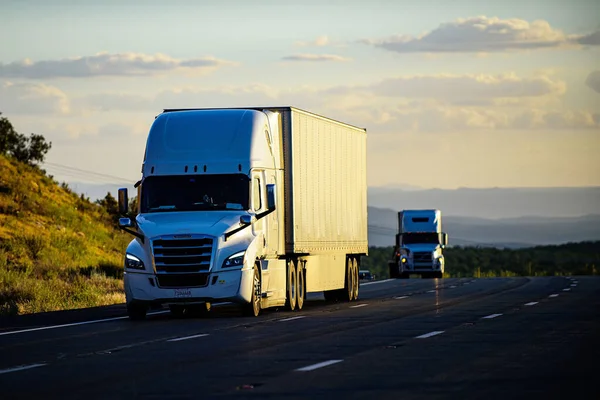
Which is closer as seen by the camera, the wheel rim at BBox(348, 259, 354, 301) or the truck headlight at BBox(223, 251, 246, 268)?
the truck headlight at BBox(223, 251, 246, 268)

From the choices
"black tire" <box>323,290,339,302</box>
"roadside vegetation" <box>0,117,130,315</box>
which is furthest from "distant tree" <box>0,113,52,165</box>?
"black tire" <box>323,290,339,302</box>

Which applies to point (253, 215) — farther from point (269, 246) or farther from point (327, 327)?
point (327, 327)

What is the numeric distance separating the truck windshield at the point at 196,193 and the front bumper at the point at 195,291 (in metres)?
1.60

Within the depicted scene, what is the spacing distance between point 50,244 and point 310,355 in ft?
128

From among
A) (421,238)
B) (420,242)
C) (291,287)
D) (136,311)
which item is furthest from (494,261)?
(136,311)

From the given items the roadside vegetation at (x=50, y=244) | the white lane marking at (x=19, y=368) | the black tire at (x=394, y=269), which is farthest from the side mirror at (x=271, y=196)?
the black tire at (x=394, y=269)

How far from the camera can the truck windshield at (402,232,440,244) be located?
70.4 m

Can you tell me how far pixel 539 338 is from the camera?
2027cm

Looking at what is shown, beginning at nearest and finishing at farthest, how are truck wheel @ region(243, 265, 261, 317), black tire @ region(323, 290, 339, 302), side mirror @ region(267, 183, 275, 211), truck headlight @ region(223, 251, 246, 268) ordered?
truck headlight @ region(223, 251, 246, 268), truck wheel @ region(243, 265, 261, 317), side mirror @ region(267, 183, 275, 211), black tire @ region(323, 290, 339, 302)

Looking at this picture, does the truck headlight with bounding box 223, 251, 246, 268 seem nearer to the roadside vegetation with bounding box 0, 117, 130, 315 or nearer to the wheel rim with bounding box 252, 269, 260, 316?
the wheel rim with bounding box 252, 269, 260, 316

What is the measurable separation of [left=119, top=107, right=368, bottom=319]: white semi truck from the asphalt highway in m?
0.67

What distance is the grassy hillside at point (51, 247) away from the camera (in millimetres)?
36312

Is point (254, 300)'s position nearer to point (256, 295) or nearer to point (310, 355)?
point (256, 295)

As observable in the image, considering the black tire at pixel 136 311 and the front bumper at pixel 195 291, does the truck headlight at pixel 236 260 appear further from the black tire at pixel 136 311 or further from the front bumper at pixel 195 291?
the black tire at pixel 136 311
